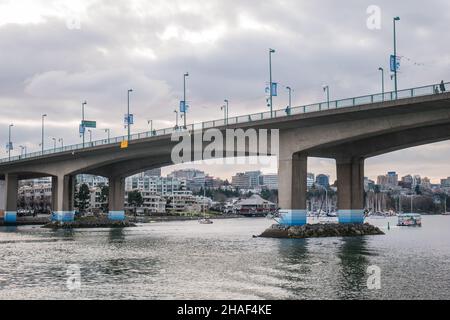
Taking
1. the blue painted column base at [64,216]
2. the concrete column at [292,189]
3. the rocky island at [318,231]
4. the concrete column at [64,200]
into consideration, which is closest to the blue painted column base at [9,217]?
the blue painted column base at [64,216]

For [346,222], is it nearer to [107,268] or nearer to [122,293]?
[107,268]

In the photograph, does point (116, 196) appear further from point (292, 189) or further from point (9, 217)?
point (292, 189)

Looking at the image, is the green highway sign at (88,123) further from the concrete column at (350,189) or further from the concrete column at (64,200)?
the concrete column at (350,189)

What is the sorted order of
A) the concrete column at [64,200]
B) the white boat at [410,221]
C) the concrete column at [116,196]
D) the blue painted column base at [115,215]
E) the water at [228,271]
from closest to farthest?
1. the water at [228,271]
2. the concrete column at [64,200]
3. the concrete column at [116,196]
4. the blue painted column base at [115,215]
5. the white boat at [410,221]

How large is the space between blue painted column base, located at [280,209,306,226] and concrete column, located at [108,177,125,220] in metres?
57.6

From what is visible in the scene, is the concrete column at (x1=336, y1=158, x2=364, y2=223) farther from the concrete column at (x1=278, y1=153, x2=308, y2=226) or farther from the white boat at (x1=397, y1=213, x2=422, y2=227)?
the white boat at (x1=397, y1=213, x2=422, y2=227)

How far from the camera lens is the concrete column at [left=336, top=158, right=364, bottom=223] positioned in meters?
86.1

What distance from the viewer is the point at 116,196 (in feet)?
422

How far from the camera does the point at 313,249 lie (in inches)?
2402

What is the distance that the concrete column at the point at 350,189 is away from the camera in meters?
86.1

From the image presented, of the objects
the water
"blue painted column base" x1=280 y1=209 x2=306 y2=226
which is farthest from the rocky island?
the water

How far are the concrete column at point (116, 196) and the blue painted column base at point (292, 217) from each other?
57599 millimetres
